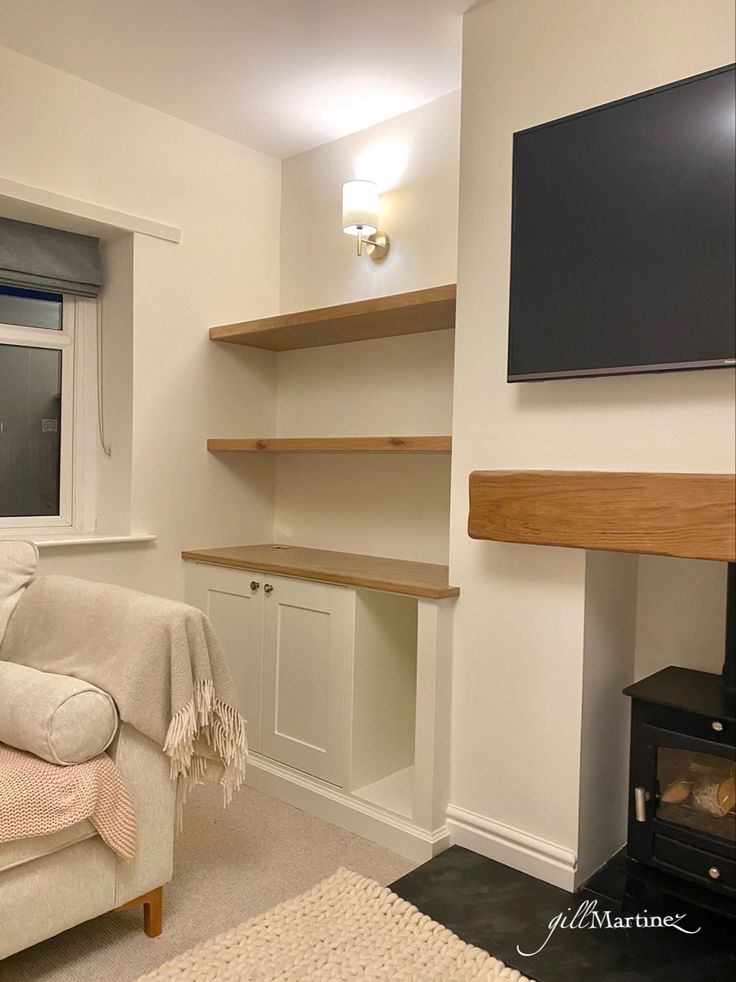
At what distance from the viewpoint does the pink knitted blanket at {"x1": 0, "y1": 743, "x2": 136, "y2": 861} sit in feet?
5.13

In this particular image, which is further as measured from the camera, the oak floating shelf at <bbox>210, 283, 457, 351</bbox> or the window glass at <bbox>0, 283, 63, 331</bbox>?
the window glass at <bbox>0, 283, 63, 331</bbox>

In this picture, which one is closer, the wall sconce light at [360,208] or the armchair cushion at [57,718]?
the armchair cushion at [57,718]

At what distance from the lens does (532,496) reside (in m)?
2.00

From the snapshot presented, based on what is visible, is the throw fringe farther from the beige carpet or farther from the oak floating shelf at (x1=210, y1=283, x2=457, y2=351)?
the oak floating shelf at (x1=210, y1=283, x2=457, y2=351)

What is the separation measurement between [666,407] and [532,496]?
0.39m

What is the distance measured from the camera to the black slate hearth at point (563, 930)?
1.73 meters

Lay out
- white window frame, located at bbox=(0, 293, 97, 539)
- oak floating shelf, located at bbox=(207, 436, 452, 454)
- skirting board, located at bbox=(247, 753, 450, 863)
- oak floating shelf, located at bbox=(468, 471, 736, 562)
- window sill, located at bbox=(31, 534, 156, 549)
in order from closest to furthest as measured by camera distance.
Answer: oak floating shelf, located at bbox=(468, 471, 736, 562), skirting board, located at bbox=(247, 753, 450, 863), oak floating shelf, located at bbox=(207, 436, 452, 454), window sill, located at bbox=(31, 534, 156, 549), white window frame, located at bbox=(0, 293, 97, 539)

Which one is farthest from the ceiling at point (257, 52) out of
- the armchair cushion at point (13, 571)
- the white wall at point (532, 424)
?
the armchair cushion at point (13, 571)

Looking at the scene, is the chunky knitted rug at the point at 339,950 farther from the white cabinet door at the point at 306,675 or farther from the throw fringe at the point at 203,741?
the white cabinet door at the point at 306,675

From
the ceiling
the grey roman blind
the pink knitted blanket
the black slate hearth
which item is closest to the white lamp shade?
the ceiling

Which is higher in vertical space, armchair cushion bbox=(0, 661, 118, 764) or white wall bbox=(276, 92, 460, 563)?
white wall bbox=(276, 92, 460, 563)

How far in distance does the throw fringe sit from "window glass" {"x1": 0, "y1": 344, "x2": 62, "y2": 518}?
144 cm

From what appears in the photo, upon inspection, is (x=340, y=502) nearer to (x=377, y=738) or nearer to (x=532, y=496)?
(x=377, y=738)

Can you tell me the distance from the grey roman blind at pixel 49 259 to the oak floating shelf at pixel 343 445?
0.79 m
